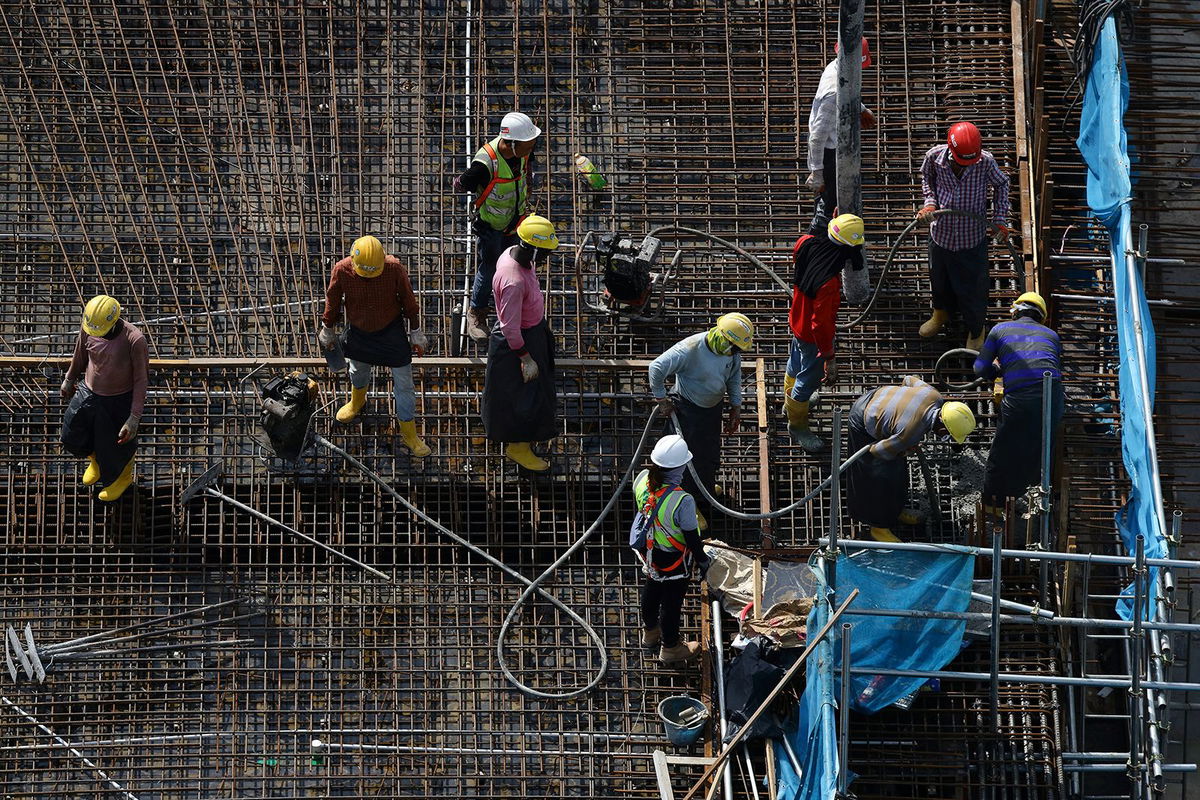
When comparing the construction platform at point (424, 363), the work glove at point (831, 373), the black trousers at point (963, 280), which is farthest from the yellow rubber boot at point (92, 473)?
the black trousers at point (963, 280)

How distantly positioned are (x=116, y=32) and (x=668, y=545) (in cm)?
778

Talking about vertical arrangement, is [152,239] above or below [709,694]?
above

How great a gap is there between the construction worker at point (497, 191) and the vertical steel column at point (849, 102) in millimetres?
2480

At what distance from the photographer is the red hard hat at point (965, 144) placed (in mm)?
13531

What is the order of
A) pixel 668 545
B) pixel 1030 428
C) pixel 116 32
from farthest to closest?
pixel 116 32, pixel 1030 428, pixel 668 545

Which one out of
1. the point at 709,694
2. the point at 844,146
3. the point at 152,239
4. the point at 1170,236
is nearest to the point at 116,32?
the point at 152,239

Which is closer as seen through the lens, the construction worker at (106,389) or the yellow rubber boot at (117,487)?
the construction worker at (106,389)

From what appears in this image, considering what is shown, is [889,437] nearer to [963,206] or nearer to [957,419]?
[957,419]

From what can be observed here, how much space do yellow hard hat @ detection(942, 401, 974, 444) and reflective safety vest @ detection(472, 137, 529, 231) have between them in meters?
3.78

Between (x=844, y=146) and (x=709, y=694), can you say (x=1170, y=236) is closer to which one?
(x=844, y=146)

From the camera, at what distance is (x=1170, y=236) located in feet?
55.4

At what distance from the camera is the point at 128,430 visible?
44.2 feet

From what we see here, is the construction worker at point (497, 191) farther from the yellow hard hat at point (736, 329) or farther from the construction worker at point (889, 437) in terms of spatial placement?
the construction worker at point (889, 437)

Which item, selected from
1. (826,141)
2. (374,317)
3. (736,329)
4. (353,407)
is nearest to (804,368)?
(736,329)
